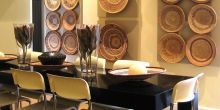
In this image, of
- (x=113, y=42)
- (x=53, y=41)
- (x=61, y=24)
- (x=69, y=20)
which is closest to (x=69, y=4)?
(x=69, y=20)

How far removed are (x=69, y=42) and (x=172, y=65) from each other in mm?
1949

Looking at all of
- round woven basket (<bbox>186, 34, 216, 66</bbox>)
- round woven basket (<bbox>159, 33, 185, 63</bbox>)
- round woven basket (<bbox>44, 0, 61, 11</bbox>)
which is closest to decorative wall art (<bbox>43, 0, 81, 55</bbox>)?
round woven basket (<bbox>44, 0, 61, 11</bbox>)

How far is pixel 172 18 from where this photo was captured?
382cm

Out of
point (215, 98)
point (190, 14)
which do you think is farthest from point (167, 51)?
point (215, 98)

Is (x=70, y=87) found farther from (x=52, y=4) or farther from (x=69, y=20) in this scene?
(x=52, y=4)

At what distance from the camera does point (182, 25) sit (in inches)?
148

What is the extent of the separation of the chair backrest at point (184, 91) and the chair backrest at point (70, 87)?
0.58 metres

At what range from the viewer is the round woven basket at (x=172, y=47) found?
378cm

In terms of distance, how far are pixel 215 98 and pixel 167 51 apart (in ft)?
2.70

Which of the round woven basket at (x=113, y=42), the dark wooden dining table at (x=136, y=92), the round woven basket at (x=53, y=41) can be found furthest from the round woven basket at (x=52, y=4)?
the dark wooden dining table at (x=136, y=92)

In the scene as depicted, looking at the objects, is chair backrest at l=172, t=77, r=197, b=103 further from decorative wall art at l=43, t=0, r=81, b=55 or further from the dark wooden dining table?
decorative wall art at l=43, t=0, r=81, b=55

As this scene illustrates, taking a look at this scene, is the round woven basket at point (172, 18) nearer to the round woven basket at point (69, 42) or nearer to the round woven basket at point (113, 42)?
the round woven basket at point (113, 42)

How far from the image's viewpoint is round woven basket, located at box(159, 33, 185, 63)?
3.78 metres

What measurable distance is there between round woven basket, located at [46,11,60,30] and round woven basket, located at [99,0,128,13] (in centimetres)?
114
